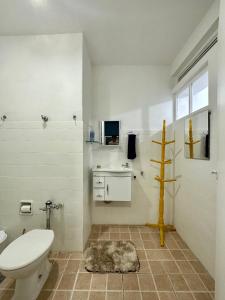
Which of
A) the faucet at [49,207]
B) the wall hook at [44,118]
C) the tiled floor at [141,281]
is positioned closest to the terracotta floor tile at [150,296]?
the tiled floor at [141,281]

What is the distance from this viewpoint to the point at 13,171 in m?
2.05

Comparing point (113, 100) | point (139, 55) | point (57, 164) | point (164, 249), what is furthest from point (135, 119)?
point (164, 249)

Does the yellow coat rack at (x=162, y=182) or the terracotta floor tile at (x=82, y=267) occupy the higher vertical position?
the yellow coat rack at (x=162, y=182)

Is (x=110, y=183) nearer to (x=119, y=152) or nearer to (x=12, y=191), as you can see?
(x=119, y=152)

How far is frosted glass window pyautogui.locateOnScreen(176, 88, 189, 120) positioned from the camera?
2419 millimetres

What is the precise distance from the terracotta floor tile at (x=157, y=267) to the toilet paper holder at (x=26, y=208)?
58.5 inches

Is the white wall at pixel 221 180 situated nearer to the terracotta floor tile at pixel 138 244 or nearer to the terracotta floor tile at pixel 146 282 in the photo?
the terracotta floor tile at pixel 146 282

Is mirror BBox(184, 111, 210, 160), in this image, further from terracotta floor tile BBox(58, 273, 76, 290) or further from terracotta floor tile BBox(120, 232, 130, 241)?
terracotta floor tile BBox(58, 273, 76, 290)

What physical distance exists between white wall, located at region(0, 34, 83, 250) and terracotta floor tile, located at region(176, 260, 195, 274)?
1.12 metres

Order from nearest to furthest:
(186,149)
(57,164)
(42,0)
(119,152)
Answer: (42,0)
(57,164)
(186,149)
(119,152)

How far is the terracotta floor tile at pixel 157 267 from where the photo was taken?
1.74 m

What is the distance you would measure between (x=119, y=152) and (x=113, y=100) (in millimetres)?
832

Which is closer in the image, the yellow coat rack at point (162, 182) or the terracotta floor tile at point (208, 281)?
the terracotta floor tile at point (208, 281)

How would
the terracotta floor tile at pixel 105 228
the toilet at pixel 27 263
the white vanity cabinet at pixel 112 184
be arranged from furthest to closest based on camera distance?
the terracotta floor tile at pixel 105 228 < the white vanity cabinet at pixel 112 184 < the toilet at pixel 27 263
